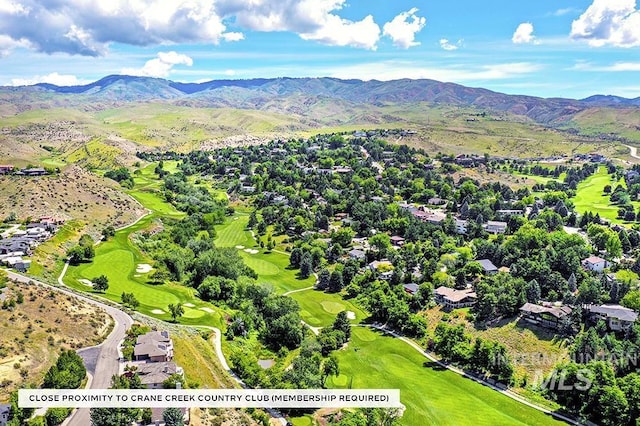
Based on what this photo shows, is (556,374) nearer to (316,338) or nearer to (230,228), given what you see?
(316,338)

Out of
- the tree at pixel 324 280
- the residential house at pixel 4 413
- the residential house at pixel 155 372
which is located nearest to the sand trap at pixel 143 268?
the tree at pixel 324 280

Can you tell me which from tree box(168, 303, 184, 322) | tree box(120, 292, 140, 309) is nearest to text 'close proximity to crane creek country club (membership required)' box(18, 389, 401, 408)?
tree box(168, 303, 184, 322)

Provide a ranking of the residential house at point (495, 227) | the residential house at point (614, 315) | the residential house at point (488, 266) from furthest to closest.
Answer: the residential house at point (495, 227), the residential house at point (488, 266), the residential house at point (614, 315)

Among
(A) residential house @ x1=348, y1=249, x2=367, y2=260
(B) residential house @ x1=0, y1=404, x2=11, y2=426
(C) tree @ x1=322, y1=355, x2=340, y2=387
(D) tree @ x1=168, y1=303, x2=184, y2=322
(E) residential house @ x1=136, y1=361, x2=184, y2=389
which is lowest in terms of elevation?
(C) tree @ x1=322, y1=355, x2=340, y2=387

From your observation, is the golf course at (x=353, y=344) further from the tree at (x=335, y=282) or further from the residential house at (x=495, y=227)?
the residential house at (x=495, y=227)

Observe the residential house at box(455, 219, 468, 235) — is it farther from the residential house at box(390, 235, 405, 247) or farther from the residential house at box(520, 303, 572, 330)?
the residential house at box(520, 303, 572, 330)


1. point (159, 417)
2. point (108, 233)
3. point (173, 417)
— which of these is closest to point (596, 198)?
point (108, 233)
